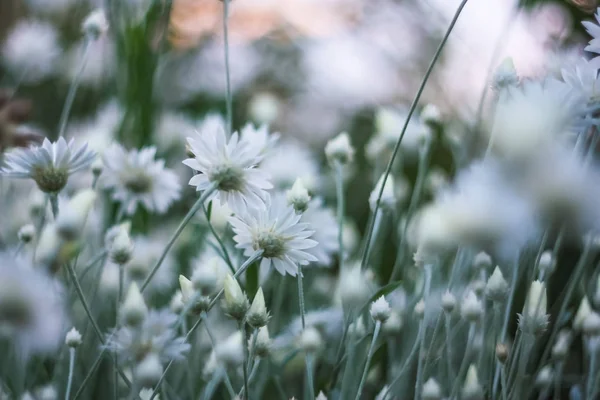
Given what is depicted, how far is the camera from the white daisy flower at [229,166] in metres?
0.39

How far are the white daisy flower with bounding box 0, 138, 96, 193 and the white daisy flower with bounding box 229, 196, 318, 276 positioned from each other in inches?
4.4

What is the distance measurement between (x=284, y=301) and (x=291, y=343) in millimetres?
332

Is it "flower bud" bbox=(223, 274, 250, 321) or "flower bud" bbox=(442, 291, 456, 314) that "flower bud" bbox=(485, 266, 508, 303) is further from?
"flower bud" bbox=(223, 274, 250, 321)

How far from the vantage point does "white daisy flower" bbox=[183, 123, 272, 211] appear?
1.28 feet

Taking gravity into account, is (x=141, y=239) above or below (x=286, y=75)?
below

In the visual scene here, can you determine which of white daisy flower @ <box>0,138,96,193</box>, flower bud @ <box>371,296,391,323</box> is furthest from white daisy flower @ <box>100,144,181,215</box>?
flower bud @ <box>371,296,391,323</box>

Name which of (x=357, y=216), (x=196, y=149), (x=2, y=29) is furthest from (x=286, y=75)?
(x=196, y=149)

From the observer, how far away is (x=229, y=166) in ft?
1.29

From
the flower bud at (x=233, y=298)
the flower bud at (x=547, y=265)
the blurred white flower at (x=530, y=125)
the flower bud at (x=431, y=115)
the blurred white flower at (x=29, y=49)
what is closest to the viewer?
the blurred white flower at (x=530, y=125)

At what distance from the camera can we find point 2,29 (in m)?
1.72

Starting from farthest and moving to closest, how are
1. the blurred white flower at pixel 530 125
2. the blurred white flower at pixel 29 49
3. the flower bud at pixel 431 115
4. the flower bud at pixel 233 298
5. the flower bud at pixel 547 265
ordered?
the blurred white flower at pixel 29 49, the flower bud at pixel 431 115, the flower bud at pixel 547 265, the flower bud at pixel 233 298, the blurred white flower at pixel 530 125

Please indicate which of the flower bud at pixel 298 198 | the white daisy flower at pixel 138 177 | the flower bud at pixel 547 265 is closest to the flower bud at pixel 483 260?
the flower bud at pixel 547 265

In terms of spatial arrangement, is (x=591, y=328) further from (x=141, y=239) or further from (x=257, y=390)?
(x=141, y=239)

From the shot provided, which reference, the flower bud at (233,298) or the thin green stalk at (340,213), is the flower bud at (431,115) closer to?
the thin green stalk at (340,213)
